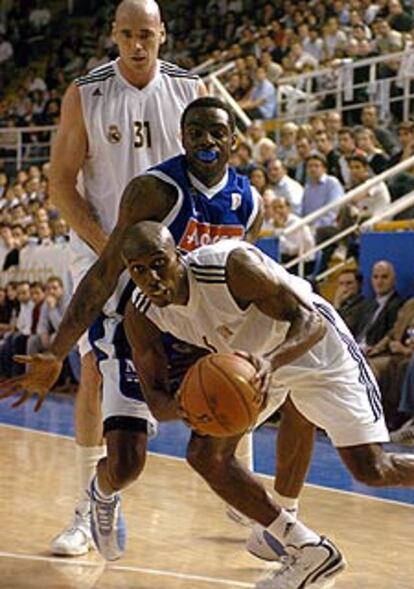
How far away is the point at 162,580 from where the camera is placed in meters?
4.42

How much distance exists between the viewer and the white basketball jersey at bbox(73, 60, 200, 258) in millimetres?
4934

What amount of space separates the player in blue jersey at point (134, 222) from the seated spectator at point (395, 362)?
12.9ft

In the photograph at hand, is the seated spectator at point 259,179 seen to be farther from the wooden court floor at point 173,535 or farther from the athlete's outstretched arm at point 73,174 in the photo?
the athlete's outstretched arm at point 73,174

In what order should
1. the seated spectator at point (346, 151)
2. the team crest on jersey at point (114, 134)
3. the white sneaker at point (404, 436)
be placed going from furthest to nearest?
the seated spectator at point (346, 151)
the white sneaker at point (404, 436)
the team crest on jersey at point (114, 134)

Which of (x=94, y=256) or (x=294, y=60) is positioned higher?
(x=294, y=60)

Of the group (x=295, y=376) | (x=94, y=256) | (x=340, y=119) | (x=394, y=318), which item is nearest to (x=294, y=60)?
(x=340, y=119)

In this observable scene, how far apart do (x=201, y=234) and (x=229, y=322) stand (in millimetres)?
527

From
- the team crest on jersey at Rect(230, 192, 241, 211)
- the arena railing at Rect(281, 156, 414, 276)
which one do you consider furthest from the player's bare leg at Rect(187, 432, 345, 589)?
the arena railing at Rect(281, 156, 414, 276)

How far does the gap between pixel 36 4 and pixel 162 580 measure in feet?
69.7

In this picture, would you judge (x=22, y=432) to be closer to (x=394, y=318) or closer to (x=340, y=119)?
(x=394, y=318)

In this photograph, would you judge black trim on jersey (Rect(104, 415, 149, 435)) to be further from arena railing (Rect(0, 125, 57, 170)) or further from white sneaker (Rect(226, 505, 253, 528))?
arena railing (Rect(0, 125, 57, 170))

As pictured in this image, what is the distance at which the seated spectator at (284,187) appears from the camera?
36.1ft

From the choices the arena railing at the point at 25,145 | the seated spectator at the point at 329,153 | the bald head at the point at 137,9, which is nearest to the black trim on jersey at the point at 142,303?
the bald head at the point at 137,9

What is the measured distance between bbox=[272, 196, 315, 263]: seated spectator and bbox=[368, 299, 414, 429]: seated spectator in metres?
1.76
